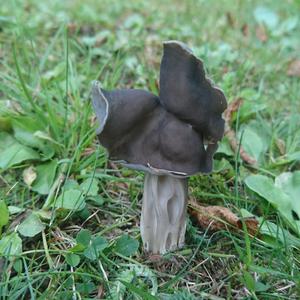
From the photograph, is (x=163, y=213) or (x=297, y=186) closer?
(x=163, y=213)

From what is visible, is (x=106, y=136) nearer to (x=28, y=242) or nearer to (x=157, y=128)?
(x=157, y=128)

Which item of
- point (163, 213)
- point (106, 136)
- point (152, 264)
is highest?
point (106, 136)

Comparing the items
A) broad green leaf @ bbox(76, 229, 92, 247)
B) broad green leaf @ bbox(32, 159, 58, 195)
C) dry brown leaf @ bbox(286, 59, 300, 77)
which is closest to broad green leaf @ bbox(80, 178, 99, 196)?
broad green leaf @ bbox(32, 159, 58, 195)

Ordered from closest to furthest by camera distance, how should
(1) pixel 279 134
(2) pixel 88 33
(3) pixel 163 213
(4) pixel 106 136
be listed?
(4) pixel 106 136
(3) pixel 163 213
(1) pixel 279 134
(2) pixel 88 33

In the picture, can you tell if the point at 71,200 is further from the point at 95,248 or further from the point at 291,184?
the point at 291,184

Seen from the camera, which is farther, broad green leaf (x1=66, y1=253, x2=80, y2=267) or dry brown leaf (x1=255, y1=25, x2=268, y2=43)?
dry brown leaf (x1=255, y1=25, x2=268, y2=43)

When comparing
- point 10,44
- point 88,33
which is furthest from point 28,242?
point 88,33

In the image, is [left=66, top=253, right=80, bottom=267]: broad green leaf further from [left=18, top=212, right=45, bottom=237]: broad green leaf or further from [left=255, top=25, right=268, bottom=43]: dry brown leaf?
[left=255, top=25, right=268, bottom=43]: dry brown leaf
